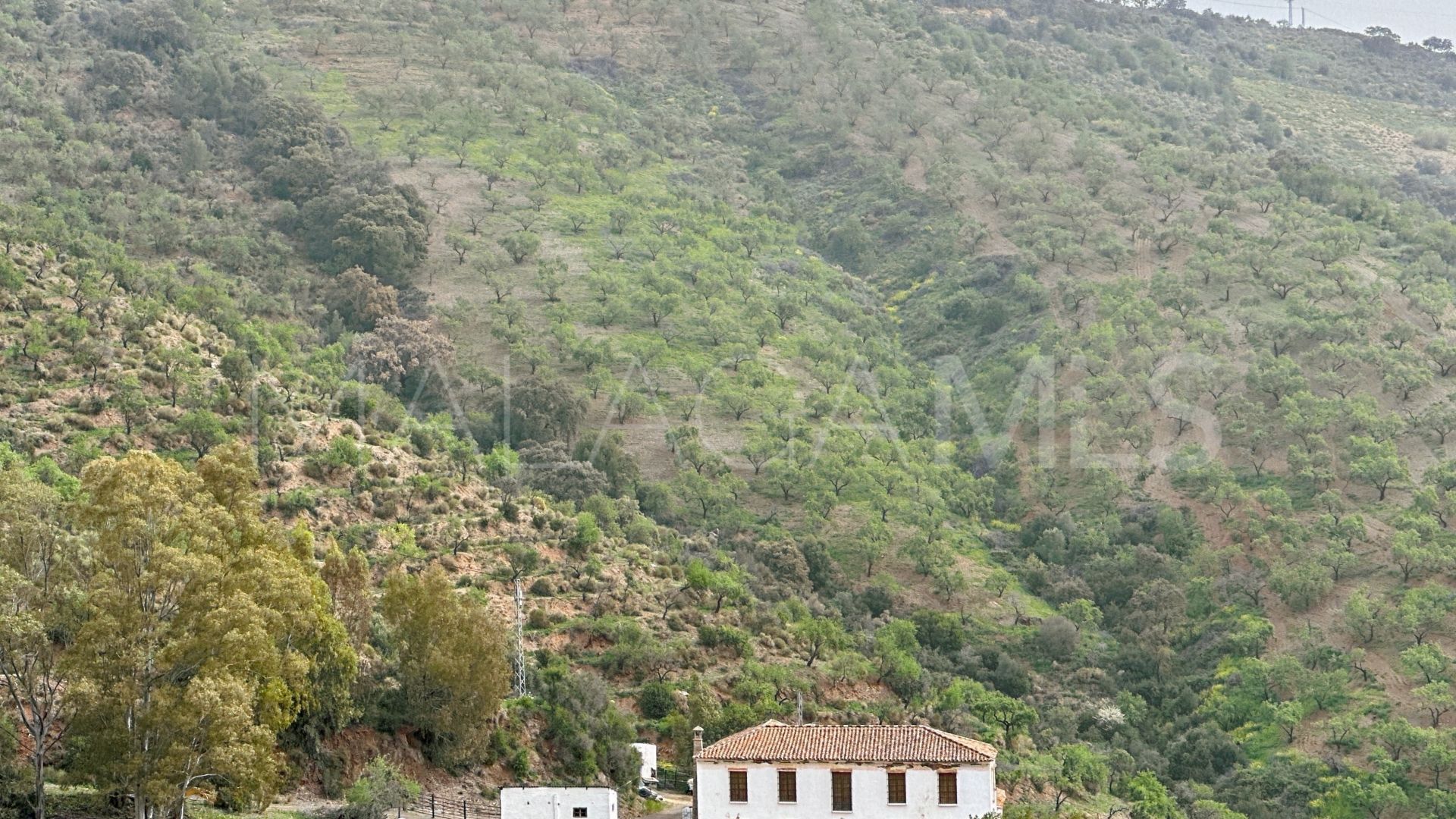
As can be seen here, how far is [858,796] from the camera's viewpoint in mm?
43562

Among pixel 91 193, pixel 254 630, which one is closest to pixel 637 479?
pixel 91 193

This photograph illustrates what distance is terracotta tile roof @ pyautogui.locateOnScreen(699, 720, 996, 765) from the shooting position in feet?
144

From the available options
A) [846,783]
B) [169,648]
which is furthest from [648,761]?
[169,648]

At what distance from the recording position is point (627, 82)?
399 feet

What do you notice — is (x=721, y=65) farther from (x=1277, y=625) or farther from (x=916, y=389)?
(x=1277, y=625)

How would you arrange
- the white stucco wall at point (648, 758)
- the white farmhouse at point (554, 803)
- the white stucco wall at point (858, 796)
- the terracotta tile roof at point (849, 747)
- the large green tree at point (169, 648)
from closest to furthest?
the large green tree at point (169, 648) → the white farmhouse at point (554, 803) → the white stucco wall at point (858, 796) → the terracotta tile roof at point (849, 747) → the white stucco wall at point (648, 758)

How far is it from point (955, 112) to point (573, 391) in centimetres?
4536

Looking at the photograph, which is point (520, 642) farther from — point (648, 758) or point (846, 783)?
point (846, 783)

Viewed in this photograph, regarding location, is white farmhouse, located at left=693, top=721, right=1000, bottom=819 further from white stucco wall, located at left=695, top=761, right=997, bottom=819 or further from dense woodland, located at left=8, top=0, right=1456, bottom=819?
dense woodland, located at left=8, top=0, right=1456, bottom=819

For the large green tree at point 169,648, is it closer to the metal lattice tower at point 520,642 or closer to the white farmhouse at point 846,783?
the white farmhouse at point 846,783

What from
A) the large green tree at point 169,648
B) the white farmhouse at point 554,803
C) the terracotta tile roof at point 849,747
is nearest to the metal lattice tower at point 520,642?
the terracotta tile roof at point 849,747

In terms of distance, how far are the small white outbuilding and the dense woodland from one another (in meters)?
0.76

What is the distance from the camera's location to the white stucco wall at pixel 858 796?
4353 cm

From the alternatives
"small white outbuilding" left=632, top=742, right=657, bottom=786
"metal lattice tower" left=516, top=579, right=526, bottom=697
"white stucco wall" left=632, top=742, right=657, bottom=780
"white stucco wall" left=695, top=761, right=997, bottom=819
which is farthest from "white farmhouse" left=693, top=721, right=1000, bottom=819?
"metal lattice tower" left=516, top=579, right=526, bottom=697
